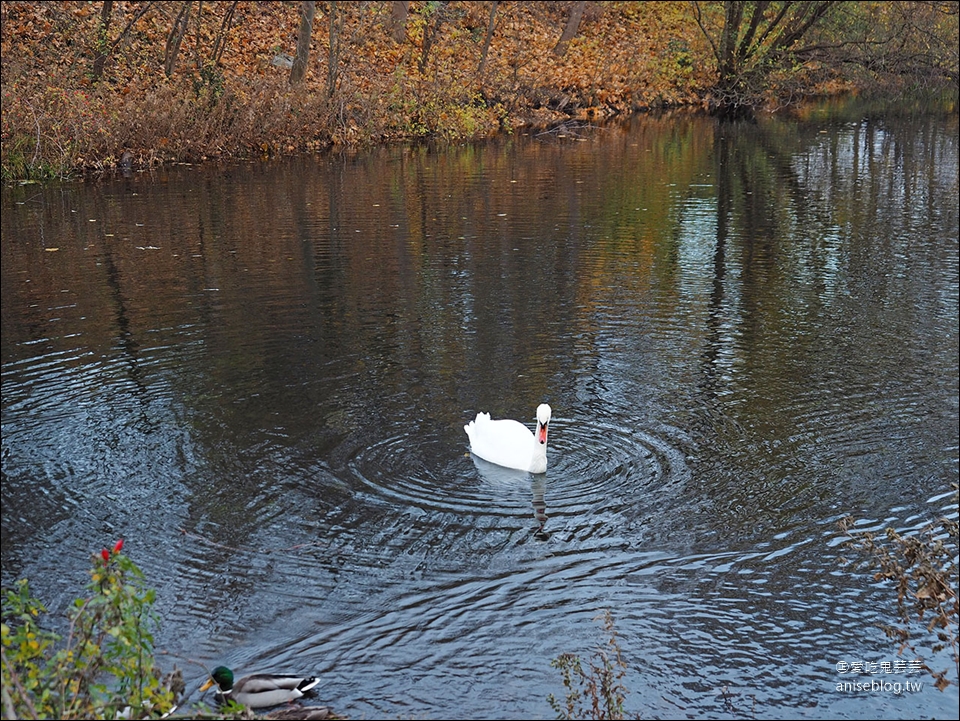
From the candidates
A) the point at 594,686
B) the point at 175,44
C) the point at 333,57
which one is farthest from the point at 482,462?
the point at 175,44

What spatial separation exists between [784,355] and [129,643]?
7515mm

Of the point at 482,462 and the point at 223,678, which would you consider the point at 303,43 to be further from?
the point at 223,678

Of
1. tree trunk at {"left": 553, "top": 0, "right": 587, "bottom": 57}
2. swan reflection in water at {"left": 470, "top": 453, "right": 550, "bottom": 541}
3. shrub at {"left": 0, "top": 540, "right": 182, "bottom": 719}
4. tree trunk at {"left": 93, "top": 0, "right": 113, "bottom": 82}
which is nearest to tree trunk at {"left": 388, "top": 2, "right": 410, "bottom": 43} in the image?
tree trunk at {"left": 553, "top": 0, "right": 587, "bottom": 57}

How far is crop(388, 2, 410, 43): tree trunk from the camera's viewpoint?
32312 millimetres

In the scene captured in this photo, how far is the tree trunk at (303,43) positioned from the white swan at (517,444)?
1994 centimetres

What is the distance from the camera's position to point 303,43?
26.5 meters

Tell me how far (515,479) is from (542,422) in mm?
458

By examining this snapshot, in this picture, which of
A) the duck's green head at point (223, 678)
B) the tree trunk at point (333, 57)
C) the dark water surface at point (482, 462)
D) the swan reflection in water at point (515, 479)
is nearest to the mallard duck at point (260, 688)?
the duck's green head at point (223, 678)

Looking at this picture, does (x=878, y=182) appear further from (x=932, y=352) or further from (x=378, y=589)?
(x=378, y=589)

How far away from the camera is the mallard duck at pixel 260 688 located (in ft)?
16.6

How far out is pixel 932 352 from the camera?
10.2m

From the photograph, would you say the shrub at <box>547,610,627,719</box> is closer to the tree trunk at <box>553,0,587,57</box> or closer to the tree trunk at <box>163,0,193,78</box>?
the tree trunk at <box>163,0,193,78</box>

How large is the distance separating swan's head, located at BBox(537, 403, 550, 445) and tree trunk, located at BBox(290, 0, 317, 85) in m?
20.2

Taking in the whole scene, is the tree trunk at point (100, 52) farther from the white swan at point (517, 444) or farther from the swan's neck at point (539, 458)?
the swan's neck at point (539, 458)
